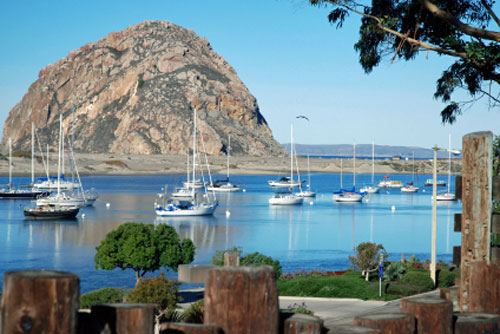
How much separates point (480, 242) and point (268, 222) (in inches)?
3113

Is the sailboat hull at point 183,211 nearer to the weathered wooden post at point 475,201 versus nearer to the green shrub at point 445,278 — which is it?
the green shrub at point 445,278

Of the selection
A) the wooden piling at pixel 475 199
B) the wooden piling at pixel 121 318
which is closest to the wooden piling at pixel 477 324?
the wooden piling at pixel 475 199

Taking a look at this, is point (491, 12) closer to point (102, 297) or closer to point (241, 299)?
point (241, 299)

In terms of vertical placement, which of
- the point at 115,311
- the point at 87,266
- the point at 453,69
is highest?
the point at 453,69

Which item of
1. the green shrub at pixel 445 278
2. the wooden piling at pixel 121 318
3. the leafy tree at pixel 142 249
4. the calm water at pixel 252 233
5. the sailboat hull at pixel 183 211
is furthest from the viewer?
the sailboat hull at pixel 183 211

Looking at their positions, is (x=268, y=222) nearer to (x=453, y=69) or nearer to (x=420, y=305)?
(x=453, y=69)

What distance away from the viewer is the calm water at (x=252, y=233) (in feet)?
174

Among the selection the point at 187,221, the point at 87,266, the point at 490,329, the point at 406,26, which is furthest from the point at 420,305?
the point at 187,221

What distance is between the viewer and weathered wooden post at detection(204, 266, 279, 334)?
423 centimetres

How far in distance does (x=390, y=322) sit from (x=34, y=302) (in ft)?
8.43

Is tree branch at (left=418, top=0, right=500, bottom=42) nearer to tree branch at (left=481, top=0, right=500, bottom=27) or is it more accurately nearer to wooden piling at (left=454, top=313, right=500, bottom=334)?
tree branch at (left=481, top=0, right=500, bottom=27)

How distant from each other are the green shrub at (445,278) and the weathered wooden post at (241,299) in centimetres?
2699

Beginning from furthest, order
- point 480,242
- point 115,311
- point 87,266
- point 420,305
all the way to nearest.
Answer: point 87,266
point 480,242
point 420,305
point 115,311

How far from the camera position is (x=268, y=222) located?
86.4m
